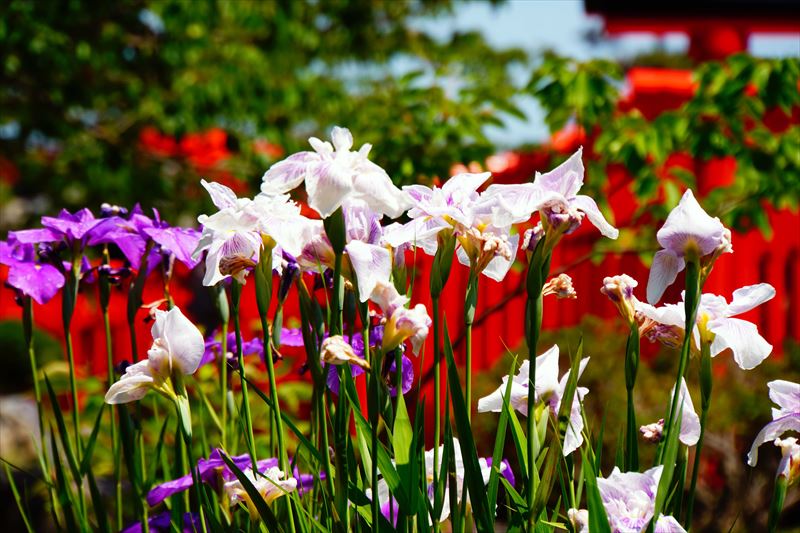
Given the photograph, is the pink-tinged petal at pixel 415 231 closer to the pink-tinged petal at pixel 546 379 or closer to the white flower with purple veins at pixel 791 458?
the pink-tinged petal at pixel 546 379

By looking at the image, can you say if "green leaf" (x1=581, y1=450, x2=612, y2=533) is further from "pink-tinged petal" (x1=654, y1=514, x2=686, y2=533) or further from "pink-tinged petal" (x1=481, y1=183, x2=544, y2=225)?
"pink-tinged petal" (x1=481, y1=183, x2=544, y2=225)

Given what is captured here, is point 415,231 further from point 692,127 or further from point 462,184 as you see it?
point 692,127

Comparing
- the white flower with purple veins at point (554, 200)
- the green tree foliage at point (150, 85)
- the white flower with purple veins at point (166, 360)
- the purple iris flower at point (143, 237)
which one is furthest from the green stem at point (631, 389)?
the green tree foliage at point (150, 85)

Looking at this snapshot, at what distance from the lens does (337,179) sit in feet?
3.14

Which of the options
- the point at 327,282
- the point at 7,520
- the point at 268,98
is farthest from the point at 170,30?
the point at 327,282

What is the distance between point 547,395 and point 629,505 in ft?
0.67

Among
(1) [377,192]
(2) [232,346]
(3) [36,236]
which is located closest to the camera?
(1) [377,192]

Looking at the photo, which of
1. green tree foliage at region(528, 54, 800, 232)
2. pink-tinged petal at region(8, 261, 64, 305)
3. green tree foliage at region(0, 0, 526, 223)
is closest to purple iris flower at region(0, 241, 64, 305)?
pink-tinged petal at region(8, 261, 64, 305)

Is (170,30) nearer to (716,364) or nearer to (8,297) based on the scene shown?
(8,297)

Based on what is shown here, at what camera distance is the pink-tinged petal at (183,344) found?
1.05m

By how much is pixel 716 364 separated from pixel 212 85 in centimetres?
Result: 390

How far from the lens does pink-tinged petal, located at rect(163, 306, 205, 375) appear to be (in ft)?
3.46

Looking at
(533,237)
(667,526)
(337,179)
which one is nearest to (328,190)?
(337,179)

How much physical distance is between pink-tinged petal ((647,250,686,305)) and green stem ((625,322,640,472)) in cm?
4
